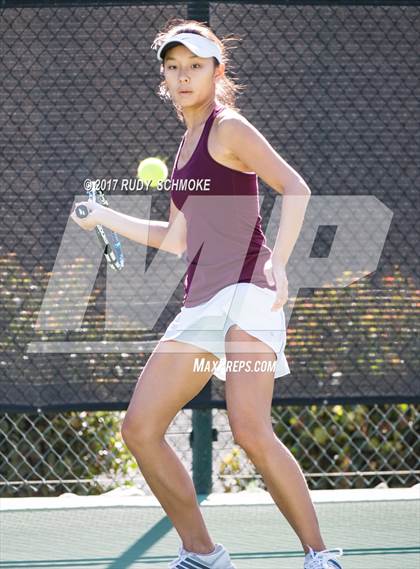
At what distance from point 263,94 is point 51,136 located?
92 centimetres

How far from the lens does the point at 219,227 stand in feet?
11.7

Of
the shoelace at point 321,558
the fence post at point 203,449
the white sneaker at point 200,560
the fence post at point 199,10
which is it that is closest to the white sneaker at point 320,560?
the shoelace at point 321,558

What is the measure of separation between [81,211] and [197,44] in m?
0.62

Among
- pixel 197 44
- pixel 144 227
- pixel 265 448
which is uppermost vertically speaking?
pixel 197 44

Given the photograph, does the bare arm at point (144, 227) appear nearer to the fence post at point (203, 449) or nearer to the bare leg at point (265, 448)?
the bare leg at point (265, 448)

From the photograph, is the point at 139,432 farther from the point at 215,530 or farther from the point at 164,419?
the point at 215,530

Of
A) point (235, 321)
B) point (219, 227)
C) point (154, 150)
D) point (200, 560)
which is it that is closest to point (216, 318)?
point (235, 321)

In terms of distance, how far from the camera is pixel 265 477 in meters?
3.45

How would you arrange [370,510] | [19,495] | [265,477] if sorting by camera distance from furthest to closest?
[19,495], [370,510], [265,477]

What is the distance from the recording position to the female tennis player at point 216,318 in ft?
11.3

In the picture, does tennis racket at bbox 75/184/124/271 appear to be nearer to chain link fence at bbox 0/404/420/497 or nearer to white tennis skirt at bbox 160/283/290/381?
white tennis skirt at bbox 160/283/290/381

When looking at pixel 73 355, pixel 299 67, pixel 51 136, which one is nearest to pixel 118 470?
pixel 73 355

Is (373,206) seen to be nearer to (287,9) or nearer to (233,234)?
(287,9)

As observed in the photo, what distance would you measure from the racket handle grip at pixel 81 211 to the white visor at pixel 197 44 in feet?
1.80
